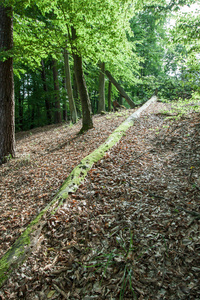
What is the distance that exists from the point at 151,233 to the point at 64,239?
1.49 metres

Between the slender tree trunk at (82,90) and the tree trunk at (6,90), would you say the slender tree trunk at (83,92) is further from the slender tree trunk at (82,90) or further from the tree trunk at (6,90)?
the tree trunk at (6,90)

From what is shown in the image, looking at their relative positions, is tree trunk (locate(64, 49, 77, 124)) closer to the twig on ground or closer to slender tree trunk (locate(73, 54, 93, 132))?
slender tree trunk (locate(73, 54, 93, 132))

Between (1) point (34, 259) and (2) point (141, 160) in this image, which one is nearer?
(1) point (34, 259)

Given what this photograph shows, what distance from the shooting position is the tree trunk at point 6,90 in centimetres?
617

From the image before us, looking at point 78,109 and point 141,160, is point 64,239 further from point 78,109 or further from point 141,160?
point 78,109

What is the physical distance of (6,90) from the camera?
6484 millimetres

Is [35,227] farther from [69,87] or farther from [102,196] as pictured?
[69,87]

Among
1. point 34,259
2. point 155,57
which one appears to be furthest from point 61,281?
point 155,57

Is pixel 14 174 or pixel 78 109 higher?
pixel 78 109

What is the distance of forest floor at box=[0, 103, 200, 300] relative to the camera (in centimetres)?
224

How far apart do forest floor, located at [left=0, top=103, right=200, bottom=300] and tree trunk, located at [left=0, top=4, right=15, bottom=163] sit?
1687 mm

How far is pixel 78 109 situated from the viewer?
14305 mm

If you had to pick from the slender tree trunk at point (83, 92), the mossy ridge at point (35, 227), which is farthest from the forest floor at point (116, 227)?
the slender tree trunk at point (83, 92)

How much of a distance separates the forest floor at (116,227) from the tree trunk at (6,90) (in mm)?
1687
